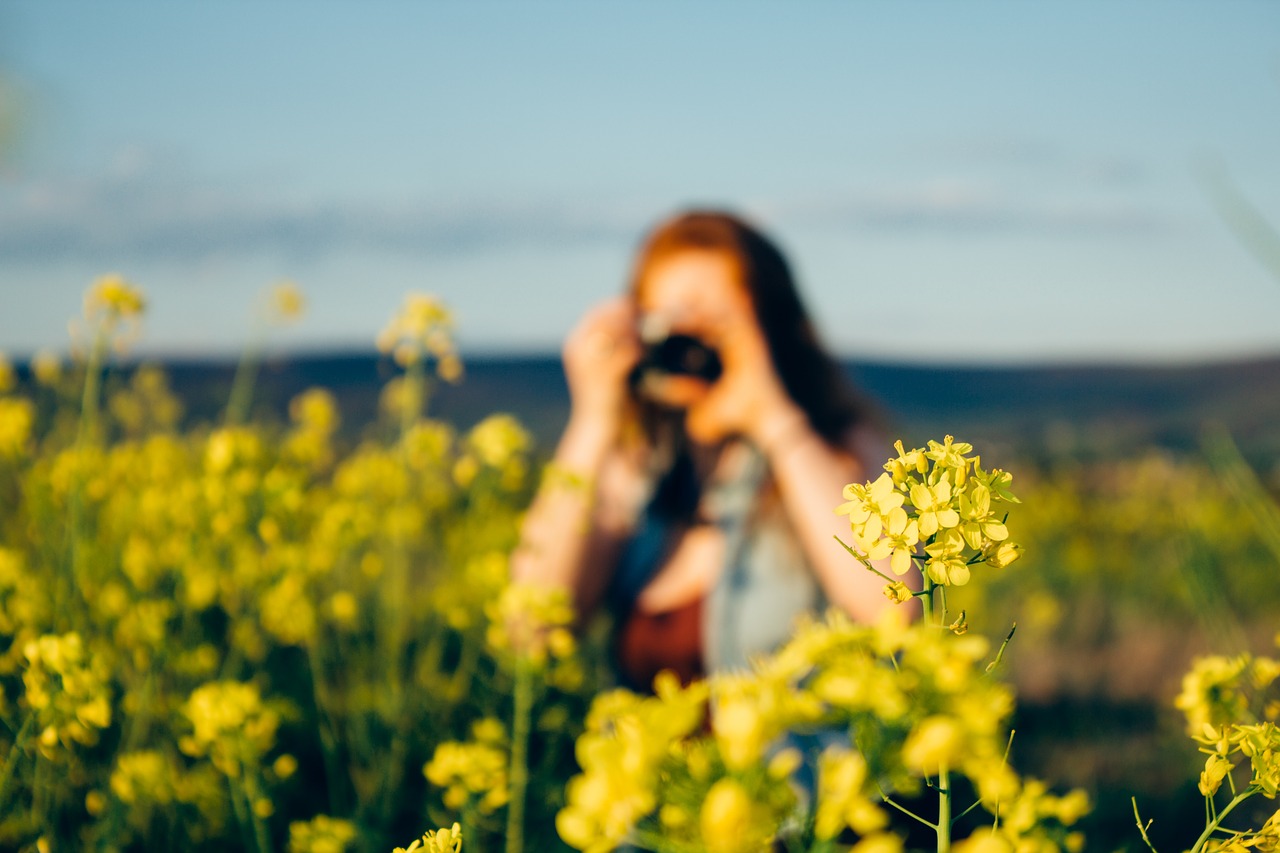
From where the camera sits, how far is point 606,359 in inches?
103

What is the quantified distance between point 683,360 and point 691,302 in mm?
183

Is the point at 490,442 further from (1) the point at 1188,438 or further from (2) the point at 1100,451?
(1) the point at 1188,438

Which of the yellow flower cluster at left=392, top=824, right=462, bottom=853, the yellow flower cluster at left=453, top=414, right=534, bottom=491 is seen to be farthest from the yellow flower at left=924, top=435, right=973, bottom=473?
the yellow flower cluster at left=453, top=414, right=534, bottom=491

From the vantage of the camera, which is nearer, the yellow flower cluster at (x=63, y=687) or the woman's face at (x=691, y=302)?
the yellow flower cluster at (x=63, y=687)

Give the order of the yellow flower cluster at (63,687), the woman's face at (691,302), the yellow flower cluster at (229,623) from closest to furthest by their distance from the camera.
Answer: the yellow flower cluster at (63,687), the yellow flower cluster at (229,623), the woman's face at (691,302)

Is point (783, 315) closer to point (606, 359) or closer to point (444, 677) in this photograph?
point (606, 359)

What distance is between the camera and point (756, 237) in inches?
117

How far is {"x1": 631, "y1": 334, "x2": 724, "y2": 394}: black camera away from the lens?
8.96 feet

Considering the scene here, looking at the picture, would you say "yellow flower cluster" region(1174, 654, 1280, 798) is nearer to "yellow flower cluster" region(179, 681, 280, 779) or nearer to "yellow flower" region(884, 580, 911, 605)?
"yellow flower" region(884, 580, 911, 605)

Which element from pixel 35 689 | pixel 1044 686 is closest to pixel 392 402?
pixel 35 689

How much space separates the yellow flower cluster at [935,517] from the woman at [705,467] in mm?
1549

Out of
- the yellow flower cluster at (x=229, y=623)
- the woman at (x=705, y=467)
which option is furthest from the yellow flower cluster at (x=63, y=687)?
the woman at (x=705, y=467)

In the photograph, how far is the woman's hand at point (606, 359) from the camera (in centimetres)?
259

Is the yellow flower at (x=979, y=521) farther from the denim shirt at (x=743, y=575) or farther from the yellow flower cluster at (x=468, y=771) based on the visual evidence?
the denim shirt at (x=743, y=575)
